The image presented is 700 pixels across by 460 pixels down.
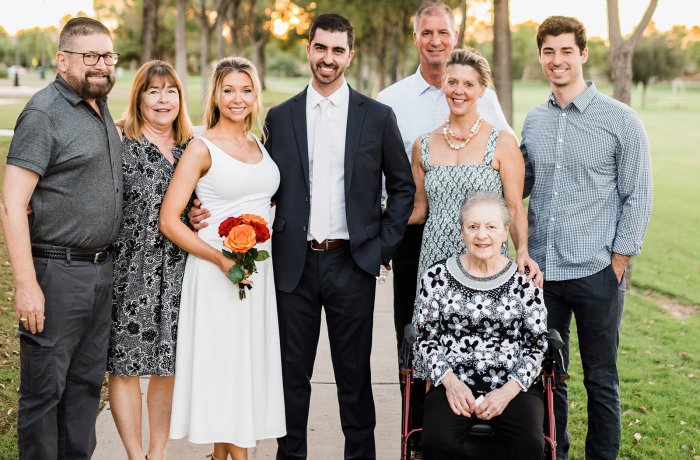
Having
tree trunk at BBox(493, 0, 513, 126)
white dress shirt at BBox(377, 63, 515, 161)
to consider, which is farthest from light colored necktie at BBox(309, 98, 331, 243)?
tree trunk at BBox(493, 0, 513, 126)

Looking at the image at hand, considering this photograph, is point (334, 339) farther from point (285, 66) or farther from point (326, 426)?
point (285, 66)

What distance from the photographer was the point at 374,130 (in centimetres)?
469

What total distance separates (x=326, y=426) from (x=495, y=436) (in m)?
1.86

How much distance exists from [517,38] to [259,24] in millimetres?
84420

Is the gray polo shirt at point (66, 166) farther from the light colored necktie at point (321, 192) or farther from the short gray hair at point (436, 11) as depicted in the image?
the short gray hair at point (436, 11)

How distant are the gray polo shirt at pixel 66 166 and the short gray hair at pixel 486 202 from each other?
1.82m

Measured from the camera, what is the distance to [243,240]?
420 centimetres

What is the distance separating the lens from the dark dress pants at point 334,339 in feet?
15.5

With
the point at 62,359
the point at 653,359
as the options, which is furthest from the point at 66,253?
the point at 653,359

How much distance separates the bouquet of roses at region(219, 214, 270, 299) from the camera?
421 centimetres

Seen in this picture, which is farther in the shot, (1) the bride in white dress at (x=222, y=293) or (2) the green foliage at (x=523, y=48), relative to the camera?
(2) the green foliage at (x=523, y=48)

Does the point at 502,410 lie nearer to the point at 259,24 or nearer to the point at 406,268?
the point at 406,268

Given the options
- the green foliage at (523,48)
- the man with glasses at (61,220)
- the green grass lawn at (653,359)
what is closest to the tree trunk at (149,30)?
the green grass lawn at (653,359)

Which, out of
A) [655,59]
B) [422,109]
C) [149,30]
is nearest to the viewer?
[422,109]
